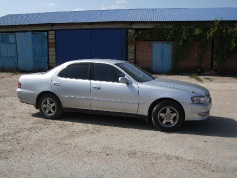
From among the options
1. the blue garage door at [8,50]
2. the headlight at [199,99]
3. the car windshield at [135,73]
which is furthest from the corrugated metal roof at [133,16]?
the headlight at [199,99]

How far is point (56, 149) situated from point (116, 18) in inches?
624

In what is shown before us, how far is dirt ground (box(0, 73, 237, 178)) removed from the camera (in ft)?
13.3

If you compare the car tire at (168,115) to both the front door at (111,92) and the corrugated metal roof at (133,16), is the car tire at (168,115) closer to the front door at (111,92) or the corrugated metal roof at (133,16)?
the front door at (111,92)

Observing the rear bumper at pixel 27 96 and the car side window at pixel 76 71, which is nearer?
the car side window at pixel 76 71

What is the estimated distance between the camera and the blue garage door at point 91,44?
18.8m

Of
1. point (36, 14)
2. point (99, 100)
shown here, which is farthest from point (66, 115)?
point (36, 14)

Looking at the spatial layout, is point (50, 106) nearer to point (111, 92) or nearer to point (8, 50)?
point (111, 92)

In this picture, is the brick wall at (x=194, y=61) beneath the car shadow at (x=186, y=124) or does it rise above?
above

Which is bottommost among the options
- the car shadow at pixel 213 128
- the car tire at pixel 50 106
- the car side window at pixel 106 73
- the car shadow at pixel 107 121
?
the car shadow at pixel 213 128

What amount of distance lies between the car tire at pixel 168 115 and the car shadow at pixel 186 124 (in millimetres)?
197

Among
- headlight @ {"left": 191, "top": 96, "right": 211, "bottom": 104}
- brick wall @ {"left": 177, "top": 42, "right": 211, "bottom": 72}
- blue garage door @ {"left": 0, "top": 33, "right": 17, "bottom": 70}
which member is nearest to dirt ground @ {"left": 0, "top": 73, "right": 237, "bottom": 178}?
headlight @ {"left": 191, "top": 96, "right": 211, "bottom": 104}

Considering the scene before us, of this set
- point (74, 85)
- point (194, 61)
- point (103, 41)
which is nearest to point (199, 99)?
point (74, 85)

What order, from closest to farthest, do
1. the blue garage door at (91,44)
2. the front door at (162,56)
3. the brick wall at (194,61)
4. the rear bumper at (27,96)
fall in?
the rear bumper at (27,96) < the brick wall at (194,61) < the front door at (162,56) < the blue garage door at (91,44)

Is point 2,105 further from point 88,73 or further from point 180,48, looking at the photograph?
point 180,48
